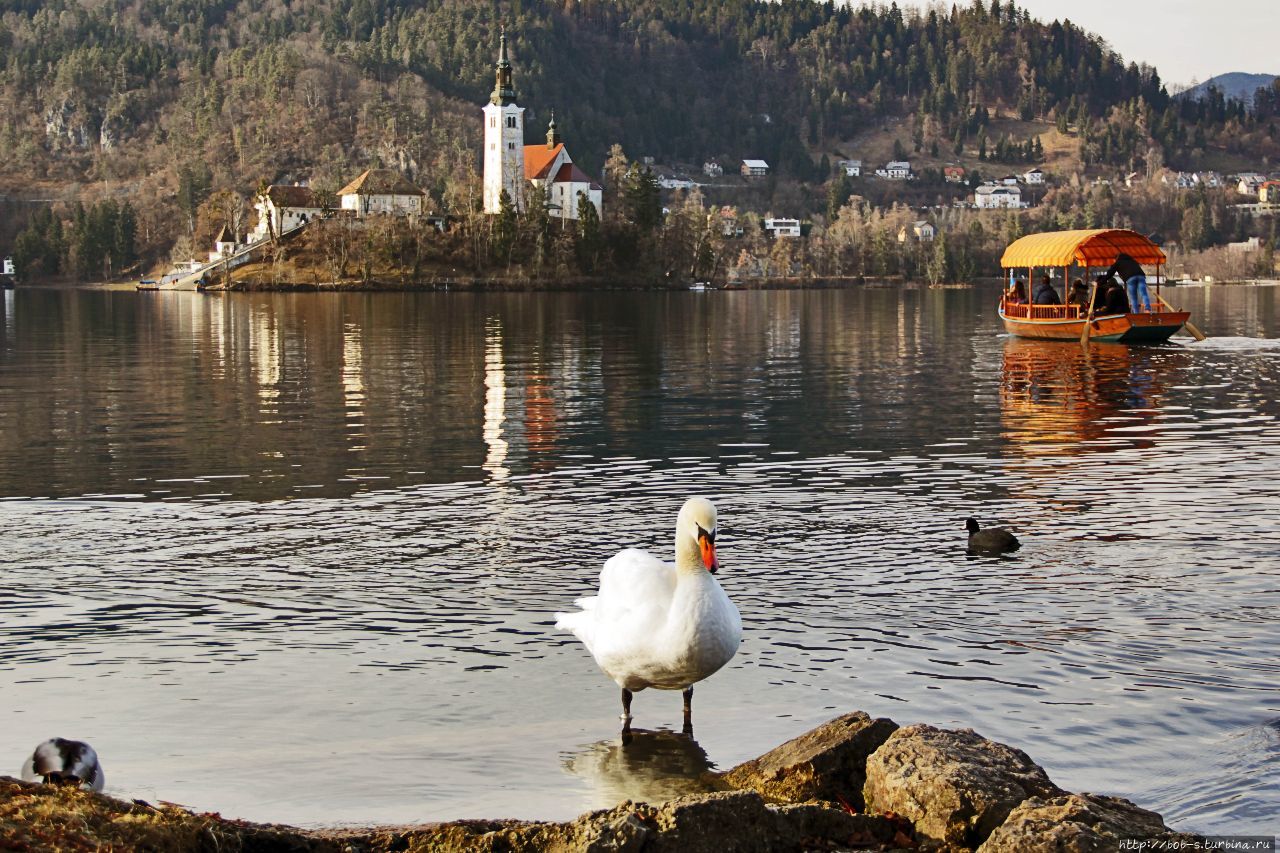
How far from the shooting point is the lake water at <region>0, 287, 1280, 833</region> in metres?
12.8

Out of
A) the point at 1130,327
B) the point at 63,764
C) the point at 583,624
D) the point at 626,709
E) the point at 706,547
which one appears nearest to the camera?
the point at 63,764

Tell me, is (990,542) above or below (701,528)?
below

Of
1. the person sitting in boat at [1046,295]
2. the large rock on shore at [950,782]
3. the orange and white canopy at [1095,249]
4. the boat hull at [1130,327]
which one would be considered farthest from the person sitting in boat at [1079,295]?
the large rock on shore at [950,782]

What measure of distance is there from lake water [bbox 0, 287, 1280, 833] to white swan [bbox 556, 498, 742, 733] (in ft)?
2.83

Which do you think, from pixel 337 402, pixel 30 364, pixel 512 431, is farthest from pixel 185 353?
pixel 512 431

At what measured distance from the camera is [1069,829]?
880 cm

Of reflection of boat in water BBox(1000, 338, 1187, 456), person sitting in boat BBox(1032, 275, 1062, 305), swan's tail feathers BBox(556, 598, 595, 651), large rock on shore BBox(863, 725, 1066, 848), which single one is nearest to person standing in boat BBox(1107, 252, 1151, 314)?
reflection of boat in water BBox(1000, 338, 1187, 456)

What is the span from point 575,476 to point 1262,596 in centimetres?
1402

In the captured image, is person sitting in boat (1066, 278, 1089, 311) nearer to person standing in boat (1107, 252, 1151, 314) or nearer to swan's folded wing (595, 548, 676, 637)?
person standing in boat (1107, 252, 1151, 314)

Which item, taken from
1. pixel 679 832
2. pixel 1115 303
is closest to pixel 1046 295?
pixel 1115 303

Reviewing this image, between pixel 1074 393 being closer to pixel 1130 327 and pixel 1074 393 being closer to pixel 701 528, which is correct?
pixel 1130 327

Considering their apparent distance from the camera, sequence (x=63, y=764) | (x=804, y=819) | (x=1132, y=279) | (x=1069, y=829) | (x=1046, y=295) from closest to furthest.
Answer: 1. (x=1069, y=829)
2. (x=804, y=819)
3. (x=63, y=764)
4. (x=1132, y=279)
5. (x=1046, y=295)

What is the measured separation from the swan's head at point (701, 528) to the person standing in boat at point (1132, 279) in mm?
60745

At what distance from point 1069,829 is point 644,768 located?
15.3 ft
